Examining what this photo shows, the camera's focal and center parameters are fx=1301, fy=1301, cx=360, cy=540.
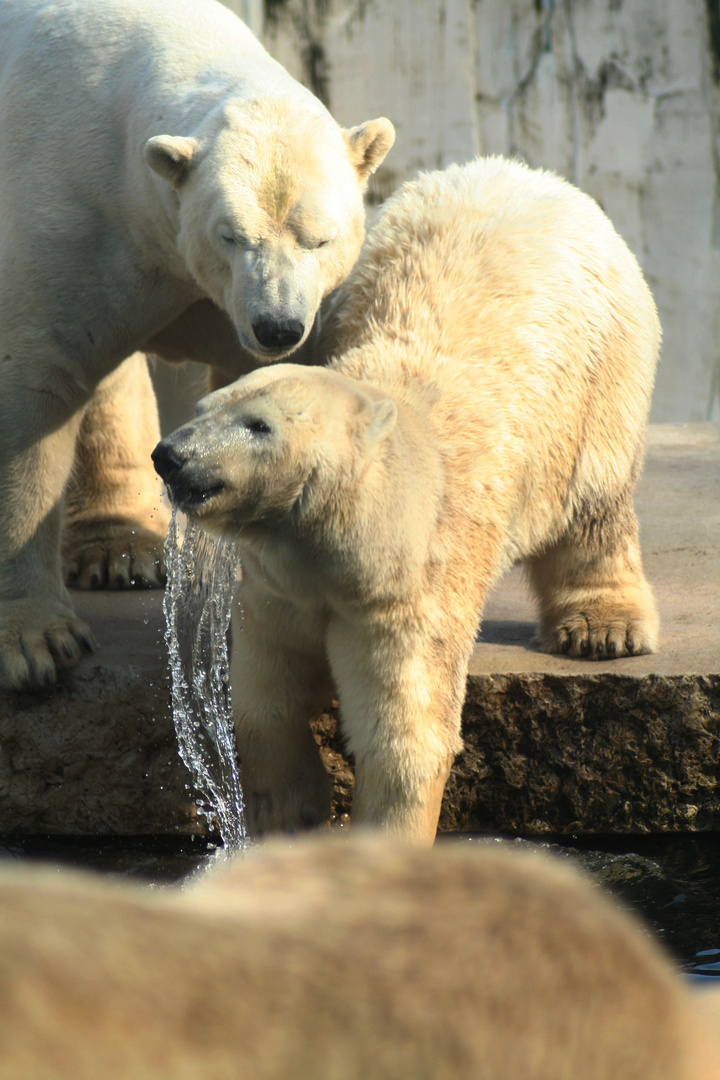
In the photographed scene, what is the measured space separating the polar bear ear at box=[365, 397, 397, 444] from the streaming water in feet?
1.87

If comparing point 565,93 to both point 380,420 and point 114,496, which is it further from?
Answer: point 380,420

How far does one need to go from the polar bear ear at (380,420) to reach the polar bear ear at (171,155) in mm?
821

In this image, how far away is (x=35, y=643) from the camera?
10.6ft

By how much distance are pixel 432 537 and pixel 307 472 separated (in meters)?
0.36

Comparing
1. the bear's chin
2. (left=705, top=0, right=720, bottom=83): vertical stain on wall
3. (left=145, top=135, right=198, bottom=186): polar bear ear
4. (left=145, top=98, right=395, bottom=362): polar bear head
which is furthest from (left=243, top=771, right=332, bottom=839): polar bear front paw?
(left=705, top=0, right=720, bottom=83): vertical stain on wall

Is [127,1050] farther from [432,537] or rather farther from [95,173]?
[95,173]

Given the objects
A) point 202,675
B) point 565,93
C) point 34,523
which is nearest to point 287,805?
point 202,675

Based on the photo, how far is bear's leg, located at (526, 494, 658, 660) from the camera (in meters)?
3.37

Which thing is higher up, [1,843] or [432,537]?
[432,537]

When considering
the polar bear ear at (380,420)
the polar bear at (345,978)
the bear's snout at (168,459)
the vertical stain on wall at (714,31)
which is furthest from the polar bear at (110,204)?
the vertical stain on wall at (714,31)

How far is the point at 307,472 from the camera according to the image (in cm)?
242

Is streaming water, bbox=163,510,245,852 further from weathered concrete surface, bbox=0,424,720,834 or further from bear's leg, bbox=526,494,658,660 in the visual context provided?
bear's leg, bbox=526,494,658,660

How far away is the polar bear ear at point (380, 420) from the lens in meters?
2.52

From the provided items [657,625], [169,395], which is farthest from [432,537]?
[169,395]
